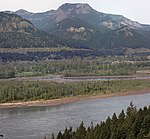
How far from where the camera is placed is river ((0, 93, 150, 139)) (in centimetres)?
6180

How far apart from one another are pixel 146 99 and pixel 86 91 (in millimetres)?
14623

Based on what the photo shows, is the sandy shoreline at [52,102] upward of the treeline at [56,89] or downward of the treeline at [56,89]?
downward

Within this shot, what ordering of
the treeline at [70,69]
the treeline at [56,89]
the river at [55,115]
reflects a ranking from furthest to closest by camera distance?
the treeline at [70,69] → the treeline at [56,89] → the river at [55,115]

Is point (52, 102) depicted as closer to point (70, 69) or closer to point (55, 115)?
point (55, 115)

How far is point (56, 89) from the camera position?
97.9 metres

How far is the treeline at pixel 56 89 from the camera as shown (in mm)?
91875

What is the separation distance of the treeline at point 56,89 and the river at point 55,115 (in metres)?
6.63

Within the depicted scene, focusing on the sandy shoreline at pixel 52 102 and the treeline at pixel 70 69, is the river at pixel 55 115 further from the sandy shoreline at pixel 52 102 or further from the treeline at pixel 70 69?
the treeline at pixel 70 69

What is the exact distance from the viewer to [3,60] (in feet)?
603

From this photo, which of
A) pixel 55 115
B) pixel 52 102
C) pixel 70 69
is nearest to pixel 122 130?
pixel 55 115

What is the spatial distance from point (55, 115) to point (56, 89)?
75.2ft

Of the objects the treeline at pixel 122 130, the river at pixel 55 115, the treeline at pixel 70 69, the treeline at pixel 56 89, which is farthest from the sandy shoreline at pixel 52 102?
the treeline at pixel 70 69

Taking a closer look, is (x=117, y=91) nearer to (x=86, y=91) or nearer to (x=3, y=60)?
(x=86, y=91)

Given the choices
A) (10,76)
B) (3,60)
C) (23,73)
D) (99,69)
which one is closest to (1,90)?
(10,76)
